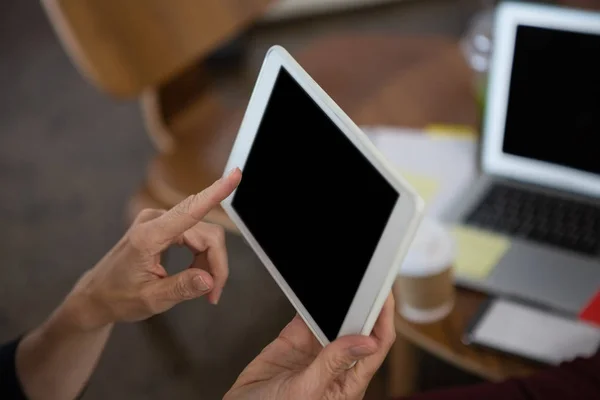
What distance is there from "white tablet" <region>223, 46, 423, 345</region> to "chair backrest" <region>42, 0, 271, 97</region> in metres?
0.49

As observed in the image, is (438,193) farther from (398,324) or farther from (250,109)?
(250,109)

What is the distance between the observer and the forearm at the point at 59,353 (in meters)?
0.59

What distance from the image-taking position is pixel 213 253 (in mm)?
602

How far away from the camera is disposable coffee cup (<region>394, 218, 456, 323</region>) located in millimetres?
751

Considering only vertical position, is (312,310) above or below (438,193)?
above

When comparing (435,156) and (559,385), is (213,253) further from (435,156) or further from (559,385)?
(435,156)

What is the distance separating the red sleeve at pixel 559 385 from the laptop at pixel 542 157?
10 cm

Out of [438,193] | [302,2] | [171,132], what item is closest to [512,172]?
[438,193]

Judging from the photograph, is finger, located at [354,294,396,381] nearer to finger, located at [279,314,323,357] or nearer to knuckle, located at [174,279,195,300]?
finger, located at [279,314,323,357]

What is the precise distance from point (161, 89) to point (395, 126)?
42cm

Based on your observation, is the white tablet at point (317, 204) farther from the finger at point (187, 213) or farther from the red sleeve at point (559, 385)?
the red sleeve at point (559, 385)

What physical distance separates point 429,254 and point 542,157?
0.26m

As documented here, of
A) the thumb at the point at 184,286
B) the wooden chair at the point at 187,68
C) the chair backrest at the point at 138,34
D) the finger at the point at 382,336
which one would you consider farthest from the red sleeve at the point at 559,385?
the chair backrest at the point at 138,34

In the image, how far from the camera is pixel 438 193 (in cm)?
94
